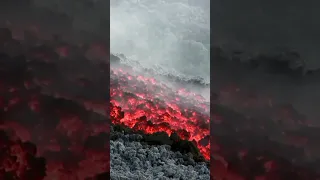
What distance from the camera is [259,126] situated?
1.42m

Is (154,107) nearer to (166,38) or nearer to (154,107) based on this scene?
(154,107)

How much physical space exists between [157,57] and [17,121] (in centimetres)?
223

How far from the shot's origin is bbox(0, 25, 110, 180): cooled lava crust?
1440 mm

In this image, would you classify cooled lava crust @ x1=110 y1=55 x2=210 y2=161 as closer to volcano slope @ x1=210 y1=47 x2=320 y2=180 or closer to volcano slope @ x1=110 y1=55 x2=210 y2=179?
volcano slope @ x1=110 y1=55 x2=210 y2=179

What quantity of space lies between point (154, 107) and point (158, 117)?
0.35 ft

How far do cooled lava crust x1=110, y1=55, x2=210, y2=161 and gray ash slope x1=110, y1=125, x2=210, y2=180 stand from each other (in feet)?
0.66

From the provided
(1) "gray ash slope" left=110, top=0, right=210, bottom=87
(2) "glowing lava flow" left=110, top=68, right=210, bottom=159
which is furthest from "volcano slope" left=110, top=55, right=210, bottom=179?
(1) "gray ash slope" left=110, top=0, right=210, bottom=87

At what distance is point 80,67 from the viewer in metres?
1.44

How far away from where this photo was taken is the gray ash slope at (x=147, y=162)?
9.41 ft

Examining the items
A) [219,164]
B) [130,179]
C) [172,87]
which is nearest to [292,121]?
[219,164]

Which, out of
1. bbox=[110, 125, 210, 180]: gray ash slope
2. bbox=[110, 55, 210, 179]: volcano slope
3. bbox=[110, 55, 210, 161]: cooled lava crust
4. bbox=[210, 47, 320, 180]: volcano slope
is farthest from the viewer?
bbox=[110, 55, 210, 161]: cooled lava crust

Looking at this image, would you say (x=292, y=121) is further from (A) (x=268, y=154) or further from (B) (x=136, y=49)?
(B) (x=136, y=49)

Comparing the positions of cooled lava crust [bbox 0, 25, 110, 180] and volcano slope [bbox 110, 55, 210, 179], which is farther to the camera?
volcano slope [bbox 110, 55, 210, 179]

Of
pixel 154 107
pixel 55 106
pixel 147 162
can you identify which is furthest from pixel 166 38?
pixel 55 106
